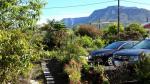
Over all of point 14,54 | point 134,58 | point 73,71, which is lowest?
point 73,71

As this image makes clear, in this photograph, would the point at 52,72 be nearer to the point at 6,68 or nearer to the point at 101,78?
the point at 101,78

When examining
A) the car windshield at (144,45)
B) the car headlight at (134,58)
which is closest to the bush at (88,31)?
the car windshield at (144,45)

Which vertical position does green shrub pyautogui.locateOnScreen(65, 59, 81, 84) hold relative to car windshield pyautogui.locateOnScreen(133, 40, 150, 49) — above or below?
below

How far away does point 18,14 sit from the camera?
433 inches

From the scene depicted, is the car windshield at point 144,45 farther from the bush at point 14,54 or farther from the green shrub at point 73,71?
the bush at point 14,54

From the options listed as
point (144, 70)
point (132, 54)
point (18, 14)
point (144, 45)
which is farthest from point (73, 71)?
point (18, 14)

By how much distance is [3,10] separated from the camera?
10.8 m

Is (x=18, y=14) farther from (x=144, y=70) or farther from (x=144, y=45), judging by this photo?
(x=144, y=45)

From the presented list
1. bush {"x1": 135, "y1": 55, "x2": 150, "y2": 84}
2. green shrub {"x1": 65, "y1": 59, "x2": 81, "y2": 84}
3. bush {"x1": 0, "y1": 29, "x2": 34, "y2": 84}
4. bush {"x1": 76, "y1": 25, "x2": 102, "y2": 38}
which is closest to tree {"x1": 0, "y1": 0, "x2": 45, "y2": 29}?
bush {"x1": 0, "y1": 29, "x2": 34, "y2": 84}

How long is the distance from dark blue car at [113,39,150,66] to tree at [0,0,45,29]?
7.43 metres

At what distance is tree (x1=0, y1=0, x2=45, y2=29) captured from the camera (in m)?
10.8

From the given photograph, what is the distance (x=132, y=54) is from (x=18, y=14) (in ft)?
27.8

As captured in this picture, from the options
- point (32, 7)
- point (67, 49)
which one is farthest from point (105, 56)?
point (32, 7)

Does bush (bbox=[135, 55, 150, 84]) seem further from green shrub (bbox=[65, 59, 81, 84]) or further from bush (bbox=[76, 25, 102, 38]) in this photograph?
bush (bbox=[76, 25, 102, 38])
